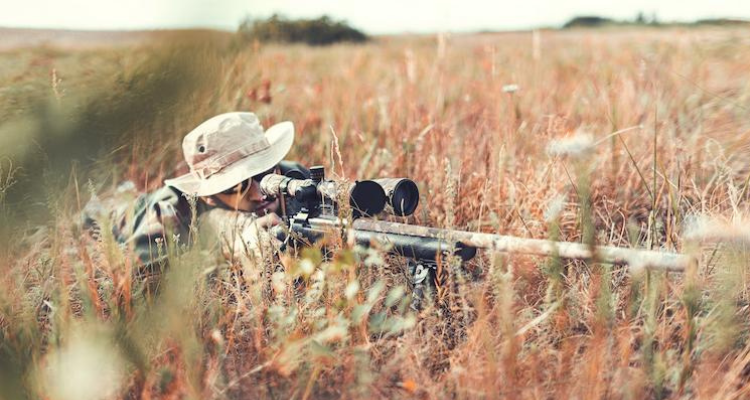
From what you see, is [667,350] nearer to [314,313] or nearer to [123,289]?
[314,313]

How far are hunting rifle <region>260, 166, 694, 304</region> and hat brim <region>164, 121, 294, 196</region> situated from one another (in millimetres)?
218

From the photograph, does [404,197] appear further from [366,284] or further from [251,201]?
[251,201]

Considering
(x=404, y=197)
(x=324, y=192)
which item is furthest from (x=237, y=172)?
(x=404, y=197)

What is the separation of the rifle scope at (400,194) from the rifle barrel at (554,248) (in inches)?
2.3

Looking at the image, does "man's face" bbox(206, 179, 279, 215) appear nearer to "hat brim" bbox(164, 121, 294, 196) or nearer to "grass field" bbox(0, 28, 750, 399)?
"hat brim" bbox(164, 121, 294, 196)

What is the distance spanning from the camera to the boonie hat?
7.89 feet

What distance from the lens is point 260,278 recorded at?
195 centimetres

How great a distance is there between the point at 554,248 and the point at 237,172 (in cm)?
131

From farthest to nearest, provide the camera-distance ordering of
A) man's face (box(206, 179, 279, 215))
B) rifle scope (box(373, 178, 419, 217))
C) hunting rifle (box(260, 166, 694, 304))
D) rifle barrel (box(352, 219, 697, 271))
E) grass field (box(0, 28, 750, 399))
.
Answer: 1. man's face (box(206, 179, 279, 215))
2. rifle scope (box(373, 178, 419, 217))
3. hunting rifle (box(260, 166, 694, 304))
4. rifle barrel (box(352, 219, 697, 271))
5. grass field (box(0, 28, 750, 399))

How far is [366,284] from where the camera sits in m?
2.08

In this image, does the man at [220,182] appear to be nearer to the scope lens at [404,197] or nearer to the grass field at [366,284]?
the grass field at [366,284]

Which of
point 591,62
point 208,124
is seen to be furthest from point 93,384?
point 591,62

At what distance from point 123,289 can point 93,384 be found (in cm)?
68

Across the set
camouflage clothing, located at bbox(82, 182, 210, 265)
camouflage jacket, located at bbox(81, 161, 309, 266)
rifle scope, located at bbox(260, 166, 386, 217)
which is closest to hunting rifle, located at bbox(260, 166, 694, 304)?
rifle scope, located at bbox(260, 166, 386, 217)
